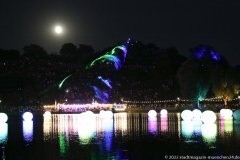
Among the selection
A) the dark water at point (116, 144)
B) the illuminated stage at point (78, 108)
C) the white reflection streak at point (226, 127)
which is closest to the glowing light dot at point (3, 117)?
the dark water at point (116, 144)

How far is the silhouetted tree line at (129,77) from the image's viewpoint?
9112 centimetres

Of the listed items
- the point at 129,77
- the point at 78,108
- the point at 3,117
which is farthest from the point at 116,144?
the point at 129,77

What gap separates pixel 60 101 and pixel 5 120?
177 ft

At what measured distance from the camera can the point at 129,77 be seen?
15750 centimetres

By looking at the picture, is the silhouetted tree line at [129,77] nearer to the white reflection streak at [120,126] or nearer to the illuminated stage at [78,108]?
the illuminated stage at [78,108]

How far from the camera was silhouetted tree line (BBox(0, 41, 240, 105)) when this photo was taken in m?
91.1

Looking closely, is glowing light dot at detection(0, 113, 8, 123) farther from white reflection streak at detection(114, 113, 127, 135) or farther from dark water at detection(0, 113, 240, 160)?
dark water at detection(0, 113, 240, 160)

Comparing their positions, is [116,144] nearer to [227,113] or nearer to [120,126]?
[120,126]

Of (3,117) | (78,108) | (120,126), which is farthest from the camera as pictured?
(78,108)

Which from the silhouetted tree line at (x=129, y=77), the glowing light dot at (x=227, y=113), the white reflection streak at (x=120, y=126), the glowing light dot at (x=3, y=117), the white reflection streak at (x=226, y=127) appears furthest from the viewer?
the silhouetted tree line at (x=129, y=77)

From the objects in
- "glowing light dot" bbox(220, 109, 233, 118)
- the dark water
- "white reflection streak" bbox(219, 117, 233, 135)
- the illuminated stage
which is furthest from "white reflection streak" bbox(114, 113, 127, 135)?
the illuminated stage

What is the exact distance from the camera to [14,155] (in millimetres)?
30078

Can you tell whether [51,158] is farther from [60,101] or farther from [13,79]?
[13,79]

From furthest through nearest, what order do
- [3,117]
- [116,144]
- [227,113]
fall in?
[227,113], [3,117], [116,144]
